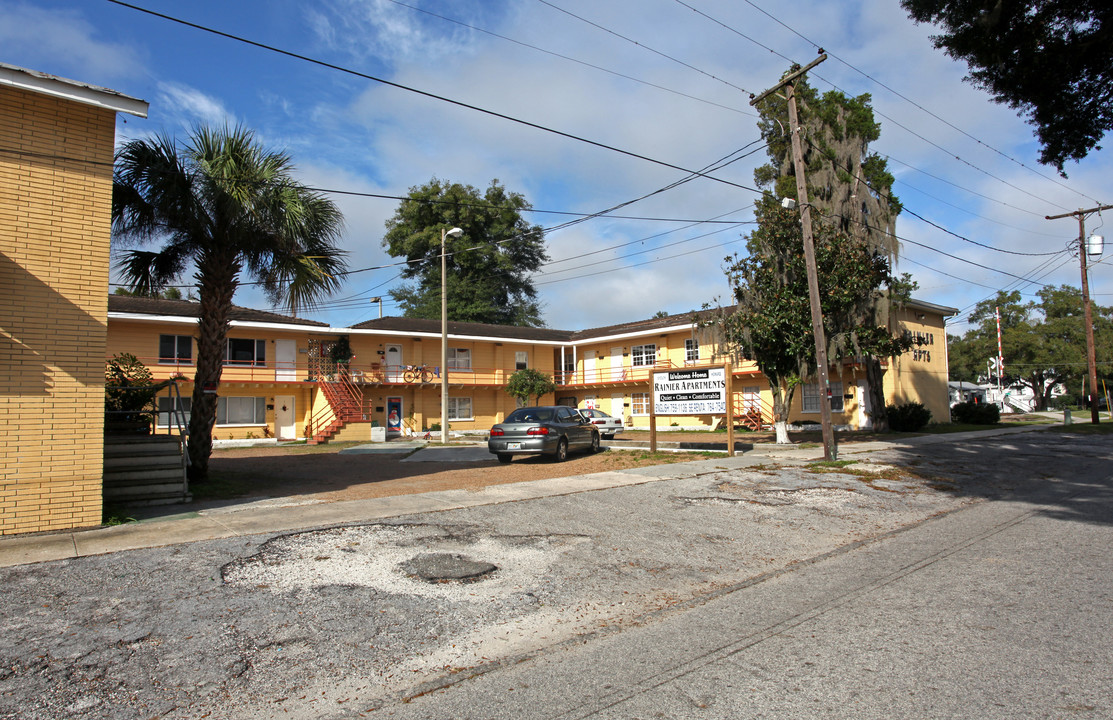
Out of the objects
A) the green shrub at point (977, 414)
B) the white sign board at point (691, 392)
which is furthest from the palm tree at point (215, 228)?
the green shrub at point (977, 414)

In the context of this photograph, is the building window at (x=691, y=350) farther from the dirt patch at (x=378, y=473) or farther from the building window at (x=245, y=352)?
the building window at (x=245, y=352)

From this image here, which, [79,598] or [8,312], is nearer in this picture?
[79,598]

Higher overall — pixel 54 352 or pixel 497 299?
pixel 497 299

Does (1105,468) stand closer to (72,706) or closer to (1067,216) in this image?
(72,706)

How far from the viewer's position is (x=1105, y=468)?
15.1 meters

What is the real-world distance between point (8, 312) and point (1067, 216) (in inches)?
1644

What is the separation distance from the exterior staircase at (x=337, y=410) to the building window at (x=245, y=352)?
317cm

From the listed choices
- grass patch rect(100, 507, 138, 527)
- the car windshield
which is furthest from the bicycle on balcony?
A: grass patch rect(100, 507, 138, 527)

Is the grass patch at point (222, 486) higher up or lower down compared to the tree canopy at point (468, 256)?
lower down

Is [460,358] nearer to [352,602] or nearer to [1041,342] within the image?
[352,602]

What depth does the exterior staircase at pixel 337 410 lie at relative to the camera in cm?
3100

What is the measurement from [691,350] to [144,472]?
29417 mm

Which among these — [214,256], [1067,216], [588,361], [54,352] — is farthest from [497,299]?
[54,352]

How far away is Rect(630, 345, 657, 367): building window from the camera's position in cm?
3775
